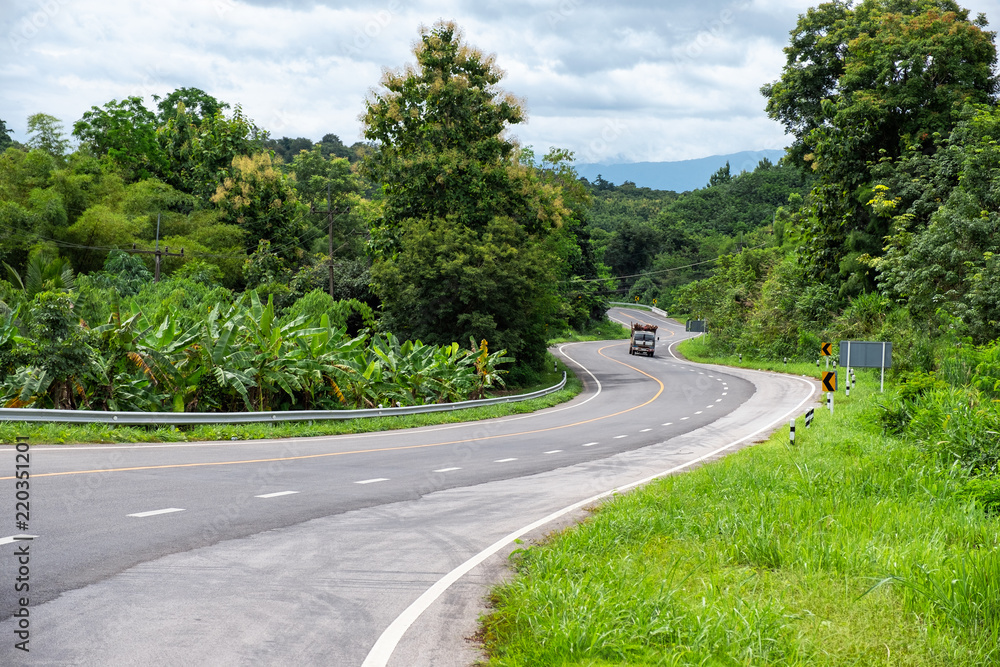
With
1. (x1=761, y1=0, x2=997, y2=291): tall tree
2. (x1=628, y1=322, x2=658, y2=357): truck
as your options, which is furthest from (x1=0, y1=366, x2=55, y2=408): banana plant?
(x1=628, y1=322, x2=658, y2=357): truck

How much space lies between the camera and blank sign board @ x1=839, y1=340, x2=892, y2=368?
2408cm

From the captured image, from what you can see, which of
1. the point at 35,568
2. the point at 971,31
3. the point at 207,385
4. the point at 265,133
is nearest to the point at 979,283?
the point at 971,31

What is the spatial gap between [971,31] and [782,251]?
29.6m

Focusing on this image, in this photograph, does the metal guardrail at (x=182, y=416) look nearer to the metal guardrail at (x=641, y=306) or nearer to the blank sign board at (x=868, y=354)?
the blank sign board at (x=868, y=354)

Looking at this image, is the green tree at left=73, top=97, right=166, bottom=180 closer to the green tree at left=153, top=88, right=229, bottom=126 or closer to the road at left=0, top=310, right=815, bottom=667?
the green tree at left=153, top=88, right=229, bottom=126

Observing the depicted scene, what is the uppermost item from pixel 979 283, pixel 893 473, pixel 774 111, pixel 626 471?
pixel 774 111

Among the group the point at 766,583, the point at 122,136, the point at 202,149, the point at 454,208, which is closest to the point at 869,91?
the point at 454,208

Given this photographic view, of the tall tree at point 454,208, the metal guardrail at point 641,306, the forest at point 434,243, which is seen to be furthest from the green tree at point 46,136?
the metal guardrail at point 641,306

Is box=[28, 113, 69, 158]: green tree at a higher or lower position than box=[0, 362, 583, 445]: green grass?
higher

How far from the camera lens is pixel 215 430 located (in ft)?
51.0

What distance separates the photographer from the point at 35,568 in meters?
5.83

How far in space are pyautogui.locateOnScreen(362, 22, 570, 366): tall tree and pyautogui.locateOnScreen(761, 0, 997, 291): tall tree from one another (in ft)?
52.3

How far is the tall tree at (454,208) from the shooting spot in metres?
32.8

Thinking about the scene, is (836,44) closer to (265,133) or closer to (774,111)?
(774,111)
